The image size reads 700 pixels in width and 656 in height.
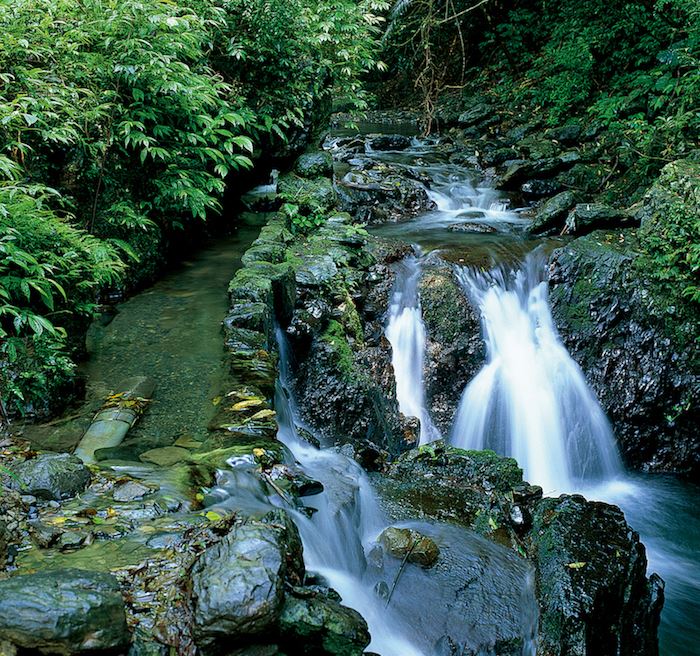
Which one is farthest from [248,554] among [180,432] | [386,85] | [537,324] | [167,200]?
[386,85]

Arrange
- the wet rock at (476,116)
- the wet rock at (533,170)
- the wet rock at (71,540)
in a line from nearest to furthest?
1. the wet rock at (71,540)
2. the wet rock at (533,170)
3. the wet rock at (476,116)

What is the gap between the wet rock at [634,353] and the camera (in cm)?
828

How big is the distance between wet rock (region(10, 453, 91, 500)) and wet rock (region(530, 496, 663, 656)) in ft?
11.2

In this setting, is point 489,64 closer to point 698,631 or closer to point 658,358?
point 658,358

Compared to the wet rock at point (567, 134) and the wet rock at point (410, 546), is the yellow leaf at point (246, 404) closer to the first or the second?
the wet rock at point (410, 546)

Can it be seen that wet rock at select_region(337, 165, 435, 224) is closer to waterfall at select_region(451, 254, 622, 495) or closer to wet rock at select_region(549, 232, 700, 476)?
waterfall at select_region(451, 254, 622, 495)

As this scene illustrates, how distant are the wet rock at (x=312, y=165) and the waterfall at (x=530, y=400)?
10.9 ft

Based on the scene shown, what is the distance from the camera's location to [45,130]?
543 cm

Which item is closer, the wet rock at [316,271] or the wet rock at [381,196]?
the wet rock at [316,271]

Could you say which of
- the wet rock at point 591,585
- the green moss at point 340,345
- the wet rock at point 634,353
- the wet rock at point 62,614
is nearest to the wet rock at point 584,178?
the wet rock at point 634,353

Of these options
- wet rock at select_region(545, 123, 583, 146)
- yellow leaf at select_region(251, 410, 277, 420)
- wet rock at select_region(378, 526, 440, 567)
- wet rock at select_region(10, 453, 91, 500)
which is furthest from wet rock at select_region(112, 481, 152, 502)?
wet rock at select_region(545, 123, 583, 146)

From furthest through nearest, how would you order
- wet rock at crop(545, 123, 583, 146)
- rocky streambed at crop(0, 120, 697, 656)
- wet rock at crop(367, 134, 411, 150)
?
wet rock at crop(367, 134, 411, 150) → wet rock at crop(545, 123, 583, 146) → rocky streambed at crop(0, 120, 697, 656)

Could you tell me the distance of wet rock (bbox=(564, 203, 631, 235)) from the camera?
977 centimetres

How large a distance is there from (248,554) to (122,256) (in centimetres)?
529
